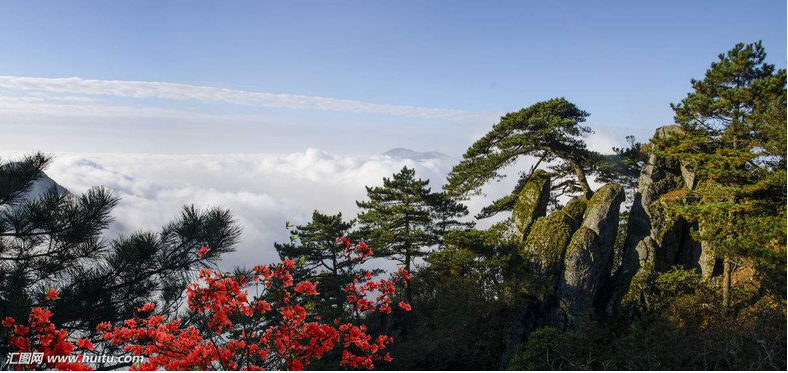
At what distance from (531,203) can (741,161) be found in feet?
23.3

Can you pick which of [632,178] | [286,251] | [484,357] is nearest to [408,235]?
[286,251]

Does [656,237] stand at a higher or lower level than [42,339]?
higher

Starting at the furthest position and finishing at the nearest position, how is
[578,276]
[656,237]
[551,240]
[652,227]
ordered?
1. [652,227]
2. [656,237]
3. [551,240]
4. [578,276]

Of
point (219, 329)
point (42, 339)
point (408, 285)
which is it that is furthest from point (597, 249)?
point (42, 339)

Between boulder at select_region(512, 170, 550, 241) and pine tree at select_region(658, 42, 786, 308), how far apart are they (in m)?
4.47

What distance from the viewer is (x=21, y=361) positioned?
5324 millimetres

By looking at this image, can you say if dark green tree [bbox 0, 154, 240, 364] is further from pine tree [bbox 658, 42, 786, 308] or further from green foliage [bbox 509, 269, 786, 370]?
pine tree [bbox 658, 42, 786, 308]

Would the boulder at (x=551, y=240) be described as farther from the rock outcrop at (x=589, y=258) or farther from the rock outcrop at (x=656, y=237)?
the rock outcrop at (x=656, y=237)

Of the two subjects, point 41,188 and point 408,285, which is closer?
point 41,188

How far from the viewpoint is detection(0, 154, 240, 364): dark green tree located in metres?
6.43

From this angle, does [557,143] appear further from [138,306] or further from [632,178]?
[138,306]

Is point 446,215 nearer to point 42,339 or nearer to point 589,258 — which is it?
point 589,258

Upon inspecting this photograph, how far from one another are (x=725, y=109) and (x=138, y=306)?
54.1 feet

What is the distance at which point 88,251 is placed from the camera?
6965 mm
